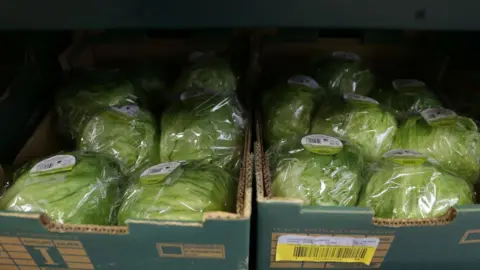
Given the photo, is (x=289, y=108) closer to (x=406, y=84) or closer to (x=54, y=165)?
(x=406, y=84)

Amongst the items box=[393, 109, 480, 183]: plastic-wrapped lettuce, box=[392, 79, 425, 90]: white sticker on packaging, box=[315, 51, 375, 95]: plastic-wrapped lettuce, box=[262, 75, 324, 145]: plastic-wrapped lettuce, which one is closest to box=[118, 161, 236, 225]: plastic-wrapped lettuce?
box=[262, 75, 324, 145]: plastic-wrapped lettuce

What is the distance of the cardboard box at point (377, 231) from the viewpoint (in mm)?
742

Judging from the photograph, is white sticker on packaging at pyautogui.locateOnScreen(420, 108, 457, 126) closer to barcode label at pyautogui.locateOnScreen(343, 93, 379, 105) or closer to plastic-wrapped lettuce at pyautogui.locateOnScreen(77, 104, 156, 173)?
barcode label at pyautogui.locateOnScreen(343, 93, 379, 105)

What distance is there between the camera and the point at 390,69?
150 centimetres

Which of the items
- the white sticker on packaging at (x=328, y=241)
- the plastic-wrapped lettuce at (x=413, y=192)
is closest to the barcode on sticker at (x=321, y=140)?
the plastic-wrapped lettuce at (x=413, y=192)

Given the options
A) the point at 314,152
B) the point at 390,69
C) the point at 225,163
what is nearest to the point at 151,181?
the point at 225,163

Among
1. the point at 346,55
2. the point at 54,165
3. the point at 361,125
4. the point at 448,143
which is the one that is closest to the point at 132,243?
the point at 54,165

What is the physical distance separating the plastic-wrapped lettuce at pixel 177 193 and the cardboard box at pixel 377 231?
0.29ft

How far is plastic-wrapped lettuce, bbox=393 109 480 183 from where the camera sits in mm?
968

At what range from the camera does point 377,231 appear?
0.77 meters

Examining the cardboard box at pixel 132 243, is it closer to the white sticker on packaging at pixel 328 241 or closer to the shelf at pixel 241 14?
the white sticker on packaging at pixel 328 241

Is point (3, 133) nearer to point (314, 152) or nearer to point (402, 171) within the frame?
point (314, 152)

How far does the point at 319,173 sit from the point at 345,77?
52cm

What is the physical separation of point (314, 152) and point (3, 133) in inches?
30.6
